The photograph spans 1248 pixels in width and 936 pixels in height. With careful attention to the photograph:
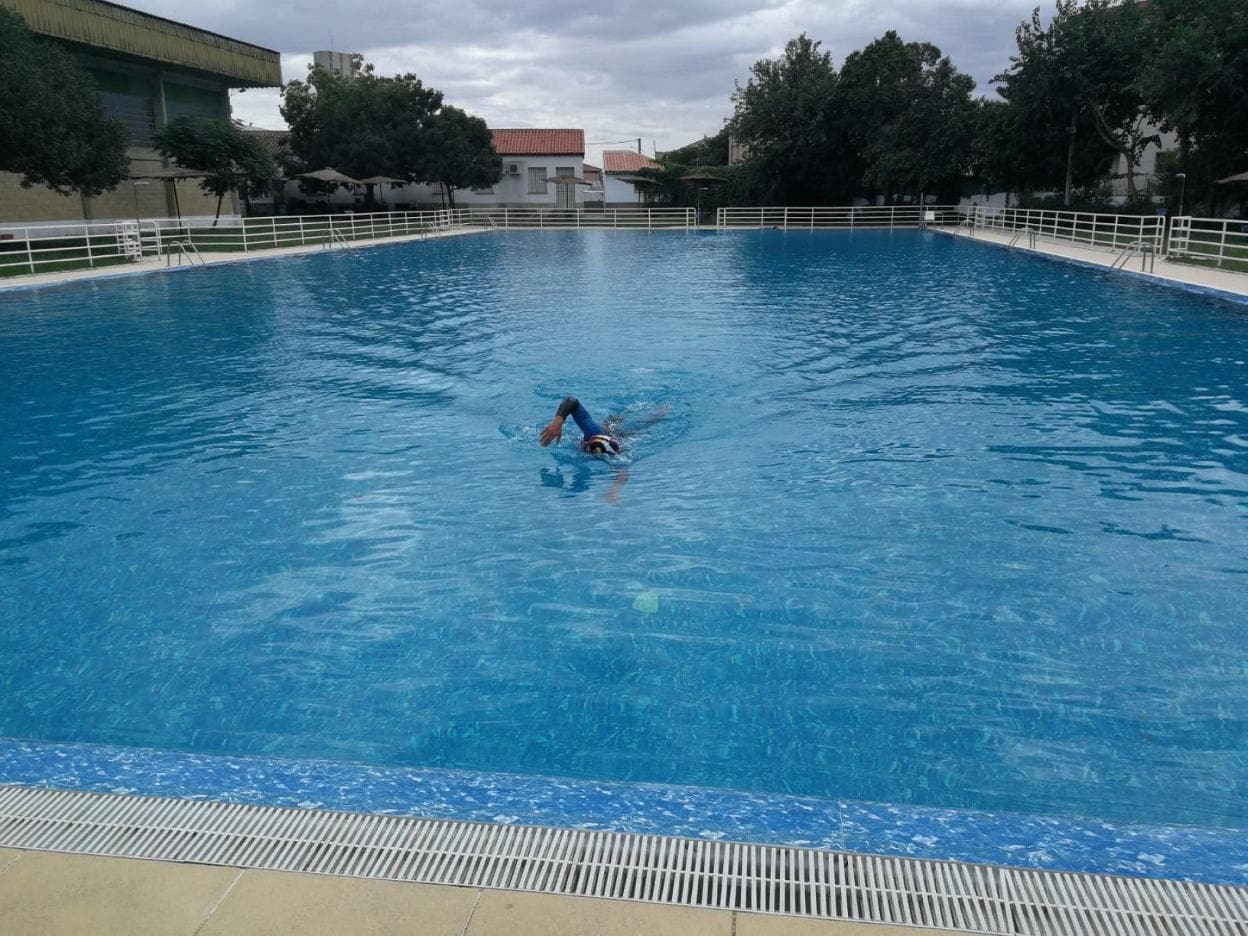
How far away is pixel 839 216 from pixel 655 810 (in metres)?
45.9

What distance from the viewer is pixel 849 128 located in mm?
45969

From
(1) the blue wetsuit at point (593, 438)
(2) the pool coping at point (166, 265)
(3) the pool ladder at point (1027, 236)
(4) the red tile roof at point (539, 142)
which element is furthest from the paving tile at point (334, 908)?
(4) the red tile roof at point (539, 142)

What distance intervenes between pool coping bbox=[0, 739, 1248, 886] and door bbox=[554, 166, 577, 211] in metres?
49.9

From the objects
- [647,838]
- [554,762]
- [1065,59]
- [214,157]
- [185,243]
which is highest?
[1065,59]

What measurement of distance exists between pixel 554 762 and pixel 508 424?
19.9ft

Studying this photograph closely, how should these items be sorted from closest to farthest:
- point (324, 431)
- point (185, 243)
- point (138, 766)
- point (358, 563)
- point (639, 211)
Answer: point (138, 766) → point (358, 563) → point (324, 431) → point (185, 243) → point (639, 211)

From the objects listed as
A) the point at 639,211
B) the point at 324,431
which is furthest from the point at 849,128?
the point at 324,431

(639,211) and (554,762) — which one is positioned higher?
(639,211)

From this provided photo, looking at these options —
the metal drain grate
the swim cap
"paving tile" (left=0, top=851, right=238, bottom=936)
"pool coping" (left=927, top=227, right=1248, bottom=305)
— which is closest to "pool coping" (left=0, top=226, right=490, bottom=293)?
the swim cap

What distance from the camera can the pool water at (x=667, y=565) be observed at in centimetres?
431

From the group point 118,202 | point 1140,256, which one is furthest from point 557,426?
point 118,202

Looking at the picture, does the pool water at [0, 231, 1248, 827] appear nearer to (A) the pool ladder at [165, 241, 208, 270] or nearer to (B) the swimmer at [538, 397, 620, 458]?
(B) the swimmer at [538, 397, 620, 458]

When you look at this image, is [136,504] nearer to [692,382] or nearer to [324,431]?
[324,431]

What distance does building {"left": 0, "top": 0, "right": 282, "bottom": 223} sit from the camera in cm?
3116
